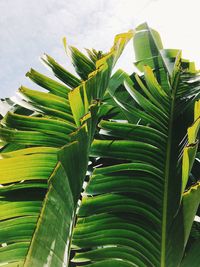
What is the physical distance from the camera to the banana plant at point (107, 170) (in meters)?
1.33

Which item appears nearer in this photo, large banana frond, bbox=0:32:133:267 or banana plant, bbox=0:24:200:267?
large banana frond, bbox=0:32:133:267

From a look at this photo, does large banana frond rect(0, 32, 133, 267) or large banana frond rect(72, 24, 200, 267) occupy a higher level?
large banana frond rect(0, 32, 133, 267)

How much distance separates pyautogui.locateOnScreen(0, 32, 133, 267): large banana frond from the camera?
0.94 meters

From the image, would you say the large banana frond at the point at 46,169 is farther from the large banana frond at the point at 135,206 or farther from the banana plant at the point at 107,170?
the large banana frond at the point at 135,206

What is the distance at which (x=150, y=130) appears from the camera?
1.70m

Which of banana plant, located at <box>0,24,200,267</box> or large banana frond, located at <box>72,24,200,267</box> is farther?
large banana frond, located at <box>72,24,200,267</box>

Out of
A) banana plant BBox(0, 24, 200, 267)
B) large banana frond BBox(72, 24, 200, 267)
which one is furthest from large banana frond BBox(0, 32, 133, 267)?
large banana frond BBox(72, 24, 200, 267)

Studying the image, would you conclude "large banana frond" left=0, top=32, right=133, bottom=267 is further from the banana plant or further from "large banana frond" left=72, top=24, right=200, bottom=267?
"large banana frond" left=72, top=24, right=200, bottom=267

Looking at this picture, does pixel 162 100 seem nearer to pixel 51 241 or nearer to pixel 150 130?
pixel 150 130

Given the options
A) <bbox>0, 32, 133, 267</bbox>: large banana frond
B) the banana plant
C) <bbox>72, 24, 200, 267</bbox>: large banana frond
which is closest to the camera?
<bbox>0, 32, 133, 267</bbox>: large banana frond

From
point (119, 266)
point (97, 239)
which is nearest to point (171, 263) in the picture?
point (119, 266)

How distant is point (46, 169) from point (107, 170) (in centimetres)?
34

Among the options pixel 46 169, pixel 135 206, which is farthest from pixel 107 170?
pixel 46 169

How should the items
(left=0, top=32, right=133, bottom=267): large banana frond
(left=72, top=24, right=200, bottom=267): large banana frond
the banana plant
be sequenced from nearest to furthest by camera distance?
1. (left=0, top=32, right=133, bottom=267): large banana frond
2. the banana plant
3. (left=72, top=24, right=200, bottom=267): large banana frond
